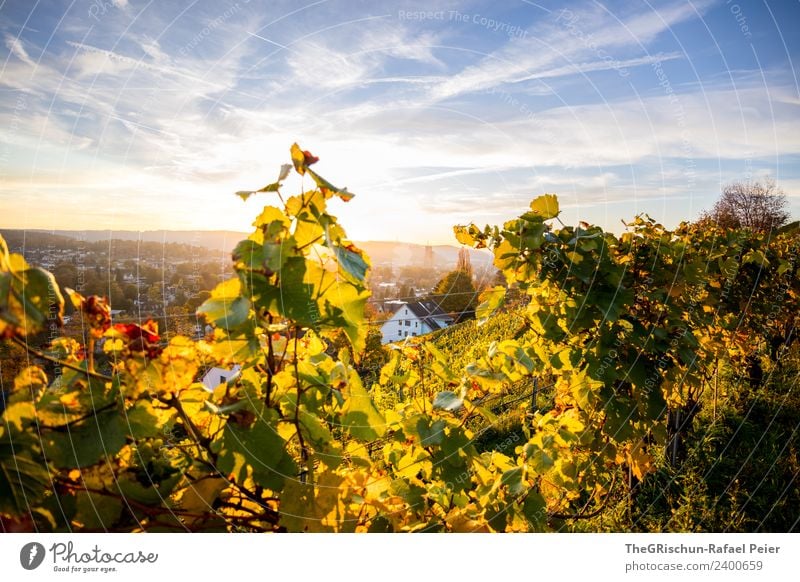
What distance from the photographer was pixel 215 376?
1.54 metres

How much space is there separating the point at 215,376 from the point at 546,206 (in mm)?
1704

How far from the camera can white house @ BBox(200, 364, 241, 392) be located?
1376mm

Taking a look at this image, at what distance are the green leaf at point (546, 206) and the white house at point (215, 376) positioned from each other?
5.34 feet

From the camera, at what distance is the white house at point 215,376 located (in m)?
1.38

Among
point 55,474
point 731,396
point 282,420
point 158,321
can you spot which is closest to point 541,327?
point 282,420

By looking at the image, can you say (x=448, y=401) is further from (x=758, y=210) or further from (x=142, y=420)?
(x=758, y=210)

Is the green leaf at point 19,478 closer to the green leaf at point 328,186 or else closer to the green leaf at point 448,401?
the green leaf at point 328,186

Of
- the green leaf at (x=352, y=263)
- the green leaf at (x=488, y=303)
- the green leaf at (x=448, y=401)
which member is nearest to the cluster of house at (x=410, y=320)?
the green leaf at (x=488, y=303)

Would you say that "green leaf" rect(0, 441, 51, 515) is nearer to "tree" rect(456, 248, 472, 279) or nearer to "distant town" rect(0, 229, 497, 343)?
"distant town" rect(0, 229, 497, 343)

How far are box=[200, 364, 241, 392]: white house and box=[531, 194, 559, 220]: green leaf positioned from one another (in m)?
1.63

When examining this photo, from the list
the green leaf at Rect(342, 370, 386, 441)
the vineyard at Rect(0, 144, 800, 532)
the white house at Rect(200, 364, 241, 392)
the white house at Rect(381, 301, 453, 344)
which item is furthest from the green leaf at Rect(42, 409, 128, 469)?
the white house at Rect(381, 301, 453, 344)

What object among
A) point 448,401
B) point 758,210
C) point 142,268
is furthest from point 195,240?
point 758,210

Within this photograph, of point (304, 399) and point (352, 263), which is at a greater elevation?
point (352, 263)
